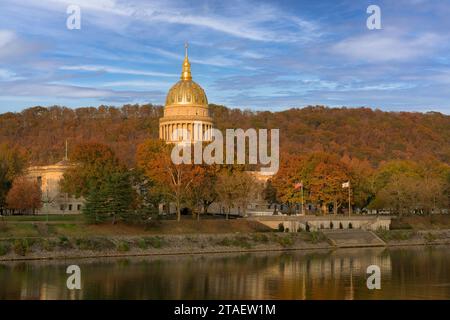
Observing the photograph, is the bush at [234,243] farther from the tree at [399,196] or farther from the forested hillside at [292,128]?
the forested hillside at [292,128]

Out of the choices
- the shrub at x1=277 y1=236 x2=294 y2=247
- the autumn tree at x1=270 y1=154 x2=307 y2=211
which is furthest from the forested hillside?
the shrub at x1=277 y1=236 x2=294 y2=247

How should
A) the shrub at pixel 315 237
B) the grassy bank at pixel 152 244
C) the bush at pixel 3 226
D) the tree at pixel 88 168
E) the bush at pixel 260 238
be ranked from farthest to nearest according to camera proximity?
the tree at pixel 88 168 → the shrub at pixel 315 237 → the bush at pixel 260 238 → the bush at pixel 3 226 → the grassy bank at pixel 152 244

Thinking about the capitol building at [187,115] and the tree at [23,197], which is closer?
the tree at [23,197]

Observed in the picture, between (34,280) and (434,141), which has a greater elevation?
(434,141)

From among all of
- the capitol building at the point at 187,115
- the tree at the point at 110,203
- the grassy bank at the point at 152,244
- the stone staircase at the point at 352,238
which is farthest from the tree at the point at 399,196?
the tree at the point at 110,203

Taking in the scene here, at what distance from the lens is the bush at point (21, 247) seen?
5344 cm

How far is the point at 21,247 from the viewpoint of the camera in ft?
176

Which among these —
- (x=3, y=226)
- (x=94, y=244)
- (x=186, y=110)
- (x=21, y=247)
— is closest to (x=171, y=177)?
(x=94, y=244)

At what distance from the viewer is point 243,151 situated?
3922 inches

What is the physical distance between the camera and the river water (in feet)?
128
